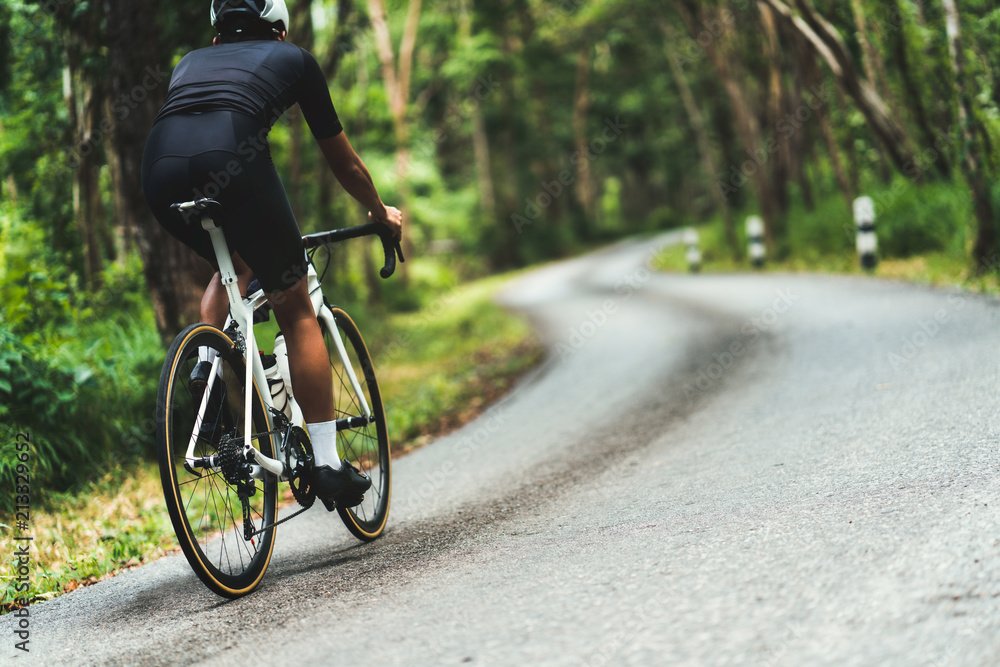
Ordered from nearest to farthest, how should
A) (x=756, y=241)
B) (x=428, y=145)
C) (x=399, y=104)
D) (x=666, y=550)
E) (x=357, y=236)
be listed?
(x=666, y=550)
(x=357, y=236)
(x=756, y=241)
(x=399, y=104)
(x=428, y=145)

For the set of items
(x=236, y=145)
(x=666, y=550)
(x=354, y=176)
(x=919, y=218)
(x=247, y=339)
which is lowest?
(x=666, y=550)

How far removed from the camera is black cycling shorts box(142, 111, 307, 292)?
9.20 ft

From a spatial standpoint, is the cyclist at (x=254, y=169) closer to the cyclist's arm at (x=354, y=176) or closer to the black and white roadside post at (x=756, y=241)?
the cyclist's arm at (x=354, y=176)

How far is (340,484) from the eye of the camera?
3.17 meters

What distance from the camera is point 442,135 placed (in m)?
38.3

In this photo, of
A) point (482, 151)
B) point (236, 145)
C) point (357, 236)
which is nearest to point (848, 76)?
point (357, 236)

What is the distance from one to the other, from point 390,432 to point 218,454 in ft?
13.0

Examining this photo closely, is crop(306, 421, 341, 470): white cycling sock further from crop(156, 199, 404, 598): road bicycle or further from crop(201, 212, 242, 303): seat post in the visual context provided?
crop(201, 212, 242, 303): seat post

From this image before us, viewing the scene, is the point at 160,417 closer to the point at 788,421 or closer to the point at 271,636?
the point at 271,636

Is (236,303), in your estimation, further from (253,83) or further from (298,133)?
(298,133)

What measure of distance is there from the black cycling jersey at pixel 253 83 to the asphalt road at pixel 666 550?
1693mm

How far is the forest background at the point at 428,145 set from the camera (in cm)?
593

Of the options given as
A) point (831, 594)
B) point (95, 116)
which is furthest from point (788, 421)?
point (95, 116)

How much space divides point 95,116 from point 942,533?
7.78 meters
